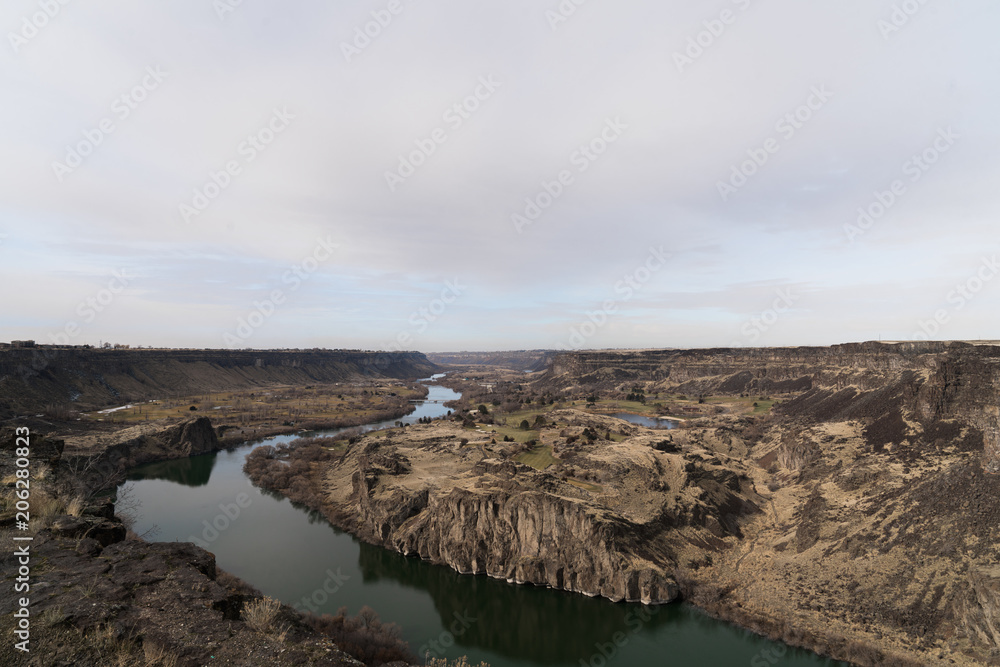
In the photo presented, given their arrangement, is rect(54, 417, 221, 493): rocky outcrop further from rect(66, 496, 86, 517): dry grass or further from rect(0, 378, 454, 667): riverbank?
rect(0, 378, 454, 667): riverbank

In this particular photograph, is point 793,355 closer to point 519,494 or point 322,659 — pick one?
point 519,494

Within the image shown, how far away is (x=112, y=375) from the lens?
120 meters

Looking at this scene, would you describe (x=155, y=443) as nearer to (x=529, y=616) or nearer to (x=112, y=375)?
(x=112, y=375)

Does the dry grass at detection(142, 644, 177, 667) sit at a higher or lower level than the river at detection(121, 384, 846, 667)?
higher

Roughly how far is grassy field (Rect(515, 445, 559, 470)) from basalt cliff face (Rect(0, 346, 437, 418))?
92.1 metres

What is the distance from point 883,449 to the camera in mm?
40344

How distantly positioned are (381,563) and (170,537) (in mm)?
22229

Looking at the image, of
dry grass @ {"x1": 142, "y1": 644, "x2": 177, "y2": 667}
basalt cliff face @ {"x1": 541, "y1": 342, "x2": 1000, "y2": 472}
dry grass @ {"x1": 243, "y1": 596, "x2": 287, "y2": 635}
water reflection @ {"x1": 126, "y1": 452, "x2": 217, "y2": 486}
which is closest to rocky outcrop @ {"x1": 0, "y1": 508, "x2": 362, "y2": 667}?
dry grass @ {"x1": 142, "y1": 644, "x2": 177, "y2": 667}

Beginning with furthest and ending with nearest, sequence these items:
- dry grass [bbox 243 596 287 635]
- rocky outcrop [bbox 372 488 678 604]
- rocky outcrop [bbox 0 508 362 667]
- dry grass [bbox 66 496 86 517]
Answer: rocky outcrop [bbox 372 488 678 604], dry grass [bbox 66 496 86 517], dry grass [bbox 243 596 287 635], rocky outcrop [bbox 0 508 362 667]

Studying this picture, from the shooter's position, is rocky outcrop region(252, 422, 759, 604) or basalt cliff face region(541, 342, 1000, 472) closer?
rocky outcrop region(252, 422, 759, 604)

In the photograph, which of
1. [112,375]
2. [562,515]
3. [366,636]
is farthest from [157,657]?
[112,375]

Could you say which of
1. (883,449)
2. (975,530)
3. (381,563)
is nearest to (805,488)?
(883,449)

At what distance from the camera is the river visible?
87.6 ft

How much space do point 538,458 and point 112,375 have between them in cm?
13360
